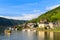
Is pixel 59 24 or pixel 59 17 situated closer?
pixel 59 24

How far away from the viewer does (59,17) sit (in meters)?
166

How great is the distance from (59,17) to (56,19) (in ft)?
9.71

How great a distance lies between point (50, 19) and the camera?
174 metres

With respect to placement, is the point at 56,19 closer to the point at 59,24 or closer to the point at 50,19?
the point at 50,19

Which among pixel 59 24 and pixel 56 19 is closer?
pixel 59 24

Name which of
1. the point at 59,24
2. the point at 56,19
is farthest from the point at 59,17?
the point at 59,24

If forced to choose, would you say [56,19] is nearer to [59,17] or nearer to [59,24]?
[59,17]

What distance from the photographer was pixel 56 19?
165375 millimetres

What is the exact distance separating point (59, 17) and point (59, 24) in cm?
2501

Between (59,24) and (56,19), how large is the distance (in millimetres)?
23478

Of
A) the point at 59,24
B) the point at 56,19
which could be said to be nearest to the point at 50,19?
the point at 56,19

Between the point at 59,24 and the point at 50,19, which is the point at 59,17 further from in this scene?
the point at 59,24
